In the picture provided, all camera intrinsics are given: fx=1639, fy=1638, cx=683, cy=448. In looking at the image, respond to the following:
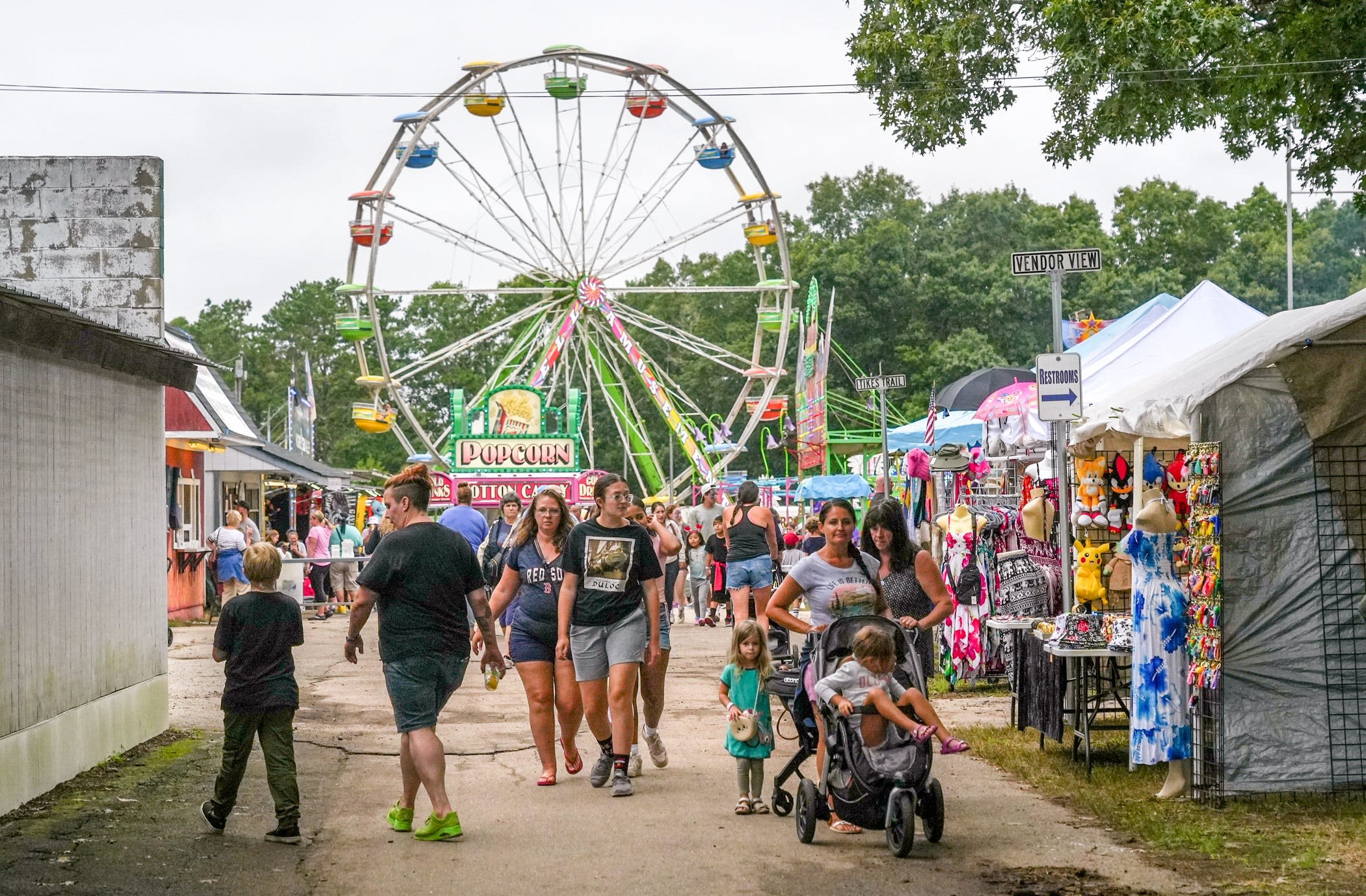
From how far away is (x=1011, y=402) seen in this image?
593 inches

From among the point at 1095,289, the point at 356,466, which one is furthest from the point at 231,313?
the point at 1095,289

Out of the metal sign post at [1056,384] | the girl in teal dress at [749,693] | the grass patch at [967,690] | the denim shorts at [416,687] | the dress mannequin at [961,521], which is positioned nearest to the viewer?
the denim shorts at [416,687]

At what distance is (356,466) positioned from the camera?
88000mm

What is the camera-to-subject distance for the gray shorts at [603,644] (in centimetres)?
873

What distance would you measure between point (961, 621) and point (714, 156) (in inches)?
739

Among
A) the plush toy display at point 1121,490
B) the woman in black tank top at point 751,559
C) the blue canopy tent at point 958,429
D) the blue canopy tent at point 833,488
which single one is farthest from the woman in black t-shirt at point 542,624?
the blue canopy tent at point 833,488

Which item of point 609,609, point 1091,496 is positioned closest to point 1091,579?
point 1091,496

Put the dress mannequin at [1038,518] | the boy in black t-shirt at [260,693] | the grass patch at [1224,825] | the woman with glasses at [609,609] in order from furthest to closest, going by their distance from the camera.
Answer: the dress mannequin at [1038,518] < the woman with glasses at [609,609] < the boy in black t-shirt at [260,693] < the grass patch at [1224,825]

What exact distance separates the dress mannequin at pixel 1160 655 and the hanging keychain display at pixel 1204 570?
79 mm

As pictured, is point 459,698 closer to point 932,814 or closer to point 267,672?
point 267,672

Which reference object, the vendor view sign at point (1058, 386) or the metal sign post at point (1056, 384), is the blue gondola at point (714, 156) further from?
the vendor view sign at point (1058, 386)

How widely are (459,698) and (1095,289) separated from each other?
5136 cm

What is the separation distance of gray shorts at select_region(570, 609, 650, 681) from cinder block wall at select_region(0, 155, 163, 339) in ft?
14.9

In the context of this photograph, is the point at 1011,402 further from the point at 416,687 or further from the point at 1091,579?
the point at 416,687
